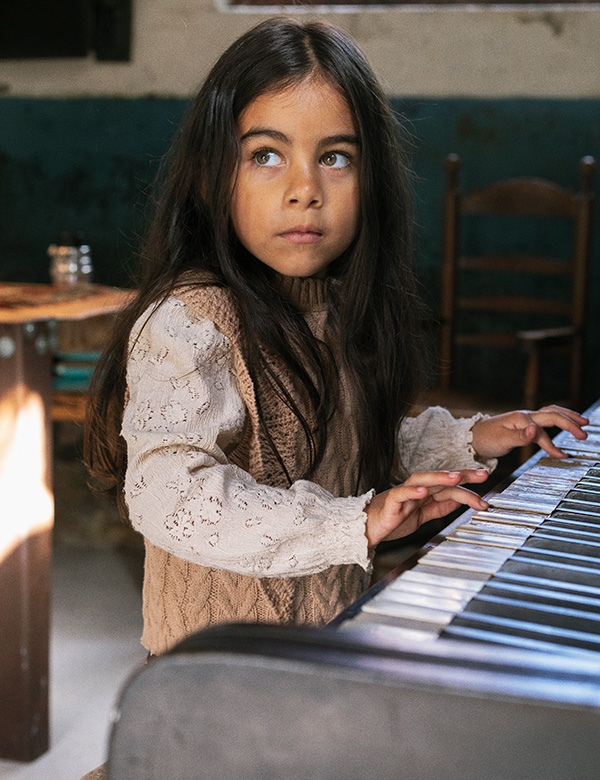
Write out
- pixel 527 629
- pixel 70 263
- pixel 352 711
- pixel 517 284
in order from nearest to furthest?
pixel 352 711 → pixel 527 629 → pixel 70 263 → pixel 517 284

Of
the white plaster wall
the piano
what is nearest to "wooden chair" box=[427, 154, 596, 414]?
the white plaster wall

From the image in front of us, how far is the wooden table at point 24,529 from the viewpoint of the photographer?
5.92 ft

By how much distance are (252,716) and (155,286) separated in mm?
727

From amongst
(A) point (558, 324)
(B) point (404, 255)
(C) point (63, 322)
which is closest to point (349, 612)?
(B) point (404, 255)

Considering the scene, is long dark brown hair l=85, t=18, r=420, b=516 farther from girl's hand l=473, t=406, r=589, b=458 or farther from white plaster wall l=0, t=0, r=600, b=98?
white plaster wall l=0, t=0, r=600, b=98

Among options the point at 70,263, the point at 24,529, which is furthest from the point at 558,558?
the point at 70,263

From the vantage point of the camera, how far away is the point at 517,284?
10.9 ft

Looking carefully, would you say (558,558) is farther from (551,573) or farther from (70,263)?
(70,263)

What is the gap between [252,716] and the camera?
40 cm

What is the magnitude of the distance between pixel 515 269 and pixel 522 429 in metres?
1.96

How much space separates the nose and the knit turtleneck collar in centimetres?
17

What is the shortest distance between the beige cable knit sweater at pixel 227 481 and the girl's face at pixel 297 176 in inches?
3.5

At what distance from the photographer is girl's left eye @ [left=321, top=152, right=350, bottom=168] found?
105 cm

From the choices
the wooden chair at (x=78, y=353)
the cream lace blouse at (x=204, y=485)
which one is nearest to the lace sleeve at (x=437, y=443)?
the cream lace blouse at (x=204, y=485)
